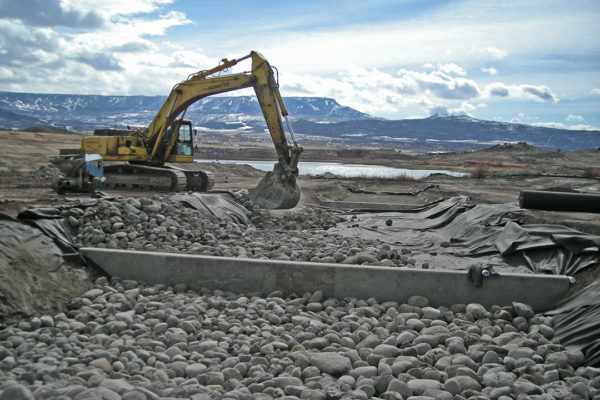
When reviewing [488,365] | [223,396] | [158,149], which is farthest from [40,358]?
[158,149]

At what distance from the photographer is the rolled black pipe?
11328mm

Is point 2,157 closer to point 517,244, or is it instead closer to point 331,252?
point 331,252

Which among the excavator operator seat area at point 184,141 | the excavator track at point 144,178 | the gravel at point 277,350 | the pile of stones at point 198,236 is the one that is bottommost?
the gravel at point 277,350

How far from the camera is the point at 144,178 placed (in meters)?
17.5

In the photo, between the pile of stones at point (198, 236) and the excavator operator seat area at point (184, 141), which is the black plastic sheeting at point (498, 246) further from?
the excavator operator seat area at point (184, 141)

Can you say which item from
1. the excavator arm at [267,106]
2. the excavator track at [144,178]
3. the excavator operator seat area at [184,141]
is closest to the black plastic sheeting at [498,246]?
the excavator arm at [267,106]

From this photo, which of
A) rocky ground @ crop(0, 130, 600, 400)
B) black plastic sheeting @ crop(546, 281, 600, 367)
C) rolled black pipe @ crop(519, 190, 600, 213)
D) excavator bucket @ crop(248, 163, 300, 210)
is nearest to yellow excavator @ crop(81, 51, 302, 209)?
excavator bucket @ crop(248, 163, 300, 210)

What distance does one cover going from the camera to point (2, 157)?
87.7 feet

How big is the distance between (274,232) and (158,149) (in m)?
7.78

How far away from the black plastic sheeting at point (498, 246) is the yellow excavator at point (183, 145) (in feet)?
7.93

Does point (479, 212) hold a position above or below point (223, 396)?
above

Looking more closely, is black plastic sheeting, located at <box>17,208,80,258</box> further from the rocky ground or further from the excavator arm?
the excavator arm

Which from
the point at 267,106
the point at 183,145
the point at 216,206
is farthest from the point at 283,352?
the point at 183,145

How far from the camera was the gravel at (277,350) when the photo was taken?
13.7ft
